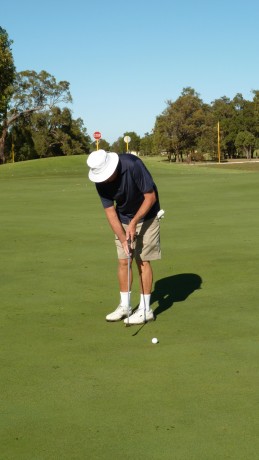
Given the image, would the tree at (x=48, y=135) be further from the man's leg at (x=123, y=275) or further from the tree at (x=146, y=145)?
the man's leg at (x=123, y=275)

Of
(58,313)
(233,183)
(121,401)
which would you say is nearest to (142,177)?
(58,313)

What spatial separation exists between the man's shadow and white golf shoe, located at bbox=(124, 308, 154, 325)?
1.11 ft

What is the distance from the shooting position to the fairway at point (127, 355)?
Answer: 14.5 ft

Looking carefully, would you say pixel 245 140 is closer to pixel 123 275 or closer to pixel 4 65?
pixel 4 65

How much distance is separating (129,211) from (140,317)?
1070mm

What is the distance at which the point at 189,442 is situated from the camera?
4.33 m

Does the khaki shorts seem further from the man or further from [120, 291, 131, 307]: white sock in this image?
[120, 291, 131, 307]: white sock

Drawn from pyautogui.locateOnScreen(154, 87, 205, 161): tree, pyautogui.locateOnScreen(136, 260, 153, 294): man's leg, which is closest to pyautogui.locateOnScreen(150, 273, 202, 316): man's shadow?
pyautogui.locateOnScreen(136, 260, 153, 294): man's leg

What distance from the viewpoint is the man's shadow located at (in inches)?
328

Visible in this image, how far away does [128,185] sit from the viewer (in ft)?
23.5

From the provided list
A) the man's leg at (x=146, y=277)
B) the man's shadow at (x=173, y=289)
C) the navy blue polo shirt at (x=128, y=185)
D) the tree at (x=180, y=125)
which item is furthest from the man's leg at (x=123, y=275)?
the tree at (x=180, y=125)

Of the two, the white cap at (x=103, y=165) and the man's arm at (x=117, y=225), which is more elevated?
the white cap at (x=103, y=165)

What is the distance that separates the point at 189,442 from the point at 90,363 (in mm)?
1772

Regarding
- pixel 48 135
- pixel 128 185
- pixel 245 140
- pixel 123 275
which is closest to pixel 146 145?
pixel 245 140
